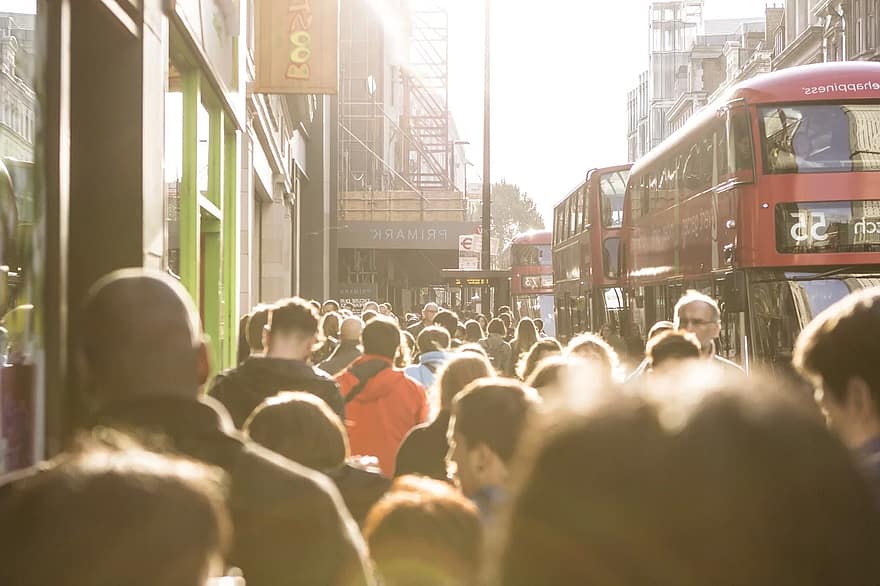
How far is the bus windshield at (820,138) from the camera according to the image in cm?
1284

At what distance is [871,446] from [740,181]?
10877 millimetres

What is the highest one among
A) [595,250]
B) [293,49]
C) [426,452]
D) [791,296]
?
[293,49]

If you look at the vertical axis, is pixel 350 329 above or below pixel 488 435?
above

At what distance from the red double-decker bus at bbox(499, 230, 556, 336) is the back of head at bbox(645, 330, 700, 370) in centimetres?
3291

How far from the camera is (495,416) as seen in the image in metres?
3.31

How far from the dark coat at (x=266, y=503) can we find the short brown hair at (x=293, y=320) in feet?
8.07

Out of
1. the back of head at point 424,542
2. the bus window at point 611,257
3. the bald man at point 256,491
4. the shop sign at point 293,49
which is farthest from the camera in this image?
the bus window at point 611,257

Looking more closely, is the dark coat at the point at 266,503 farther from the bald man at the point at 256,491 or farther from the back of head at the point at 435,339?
the back of head at the point at 435,339

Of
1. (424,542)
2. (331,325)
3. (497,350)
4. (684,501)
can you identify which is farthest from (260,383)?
(497,350)

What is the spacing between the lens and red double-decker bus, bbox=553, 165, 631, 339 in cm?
2477

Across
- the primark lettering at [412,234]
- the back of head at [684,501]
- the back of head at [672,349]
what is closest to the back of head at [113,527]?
the back of head at [684,501]

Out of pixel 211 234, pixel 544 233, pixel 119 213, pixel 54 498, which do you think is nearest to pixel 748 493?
pixel 54 498

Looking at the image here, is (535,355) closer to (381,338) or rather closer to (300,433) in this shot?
(381,338)

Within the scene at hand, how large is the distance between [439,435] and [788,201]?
8663 mm
